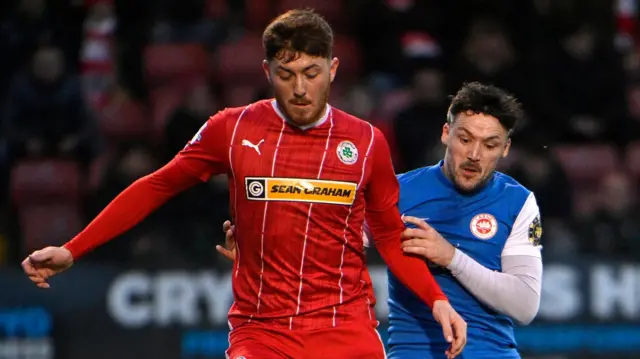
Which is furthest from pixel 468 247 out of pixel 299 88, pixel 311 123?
pixel 299 88

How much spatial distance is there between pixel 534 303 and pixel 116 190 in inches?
197

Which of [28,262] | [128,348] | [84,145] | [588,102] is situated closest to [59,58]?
[84,145]

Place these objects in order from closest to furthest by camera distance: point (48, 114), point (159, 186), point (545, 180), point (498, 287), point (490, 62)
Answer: point (159, 186), point (498, 287), point (545, 180), point (48, 114), point (490, 62)

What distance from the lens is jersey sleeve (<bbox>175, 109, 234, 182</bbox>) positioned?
3.91m

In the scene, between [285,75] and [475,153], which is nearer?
[285,75]

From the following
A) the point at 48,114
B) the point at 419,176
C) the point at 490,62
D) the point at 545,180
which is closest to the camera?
the point at 419,176

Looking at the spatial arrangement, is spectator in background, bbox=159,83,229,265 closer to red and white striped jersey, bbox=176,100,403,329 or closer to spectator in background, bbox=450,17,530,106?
spectator in background, bbox=450,17,530,106

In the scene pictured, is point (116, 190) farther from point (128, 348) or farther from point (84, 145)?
point (128, 348)

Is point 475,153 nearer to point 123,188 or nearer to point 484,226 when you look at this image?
point 484,226

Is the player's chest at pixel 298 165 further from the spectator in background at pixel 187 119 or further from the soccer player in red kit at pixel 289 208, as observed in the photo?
the spectator in background at pixel 187 119

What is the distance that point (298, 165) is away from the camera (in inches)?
153

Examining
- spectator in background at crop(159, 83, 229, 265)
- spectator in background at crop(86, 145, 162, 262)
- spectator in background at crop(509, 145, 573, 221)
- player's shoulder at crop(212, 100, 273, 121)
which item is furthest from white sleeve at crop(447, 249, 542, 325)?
spectator in background at crop(509, 145, 573, 221)

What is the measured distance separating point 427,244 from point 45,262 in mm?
1354

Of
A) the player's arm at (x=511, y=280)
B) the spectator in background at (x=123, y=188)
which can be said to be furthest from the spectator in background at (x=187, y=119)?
the player's arm at (x=511, y=280)
